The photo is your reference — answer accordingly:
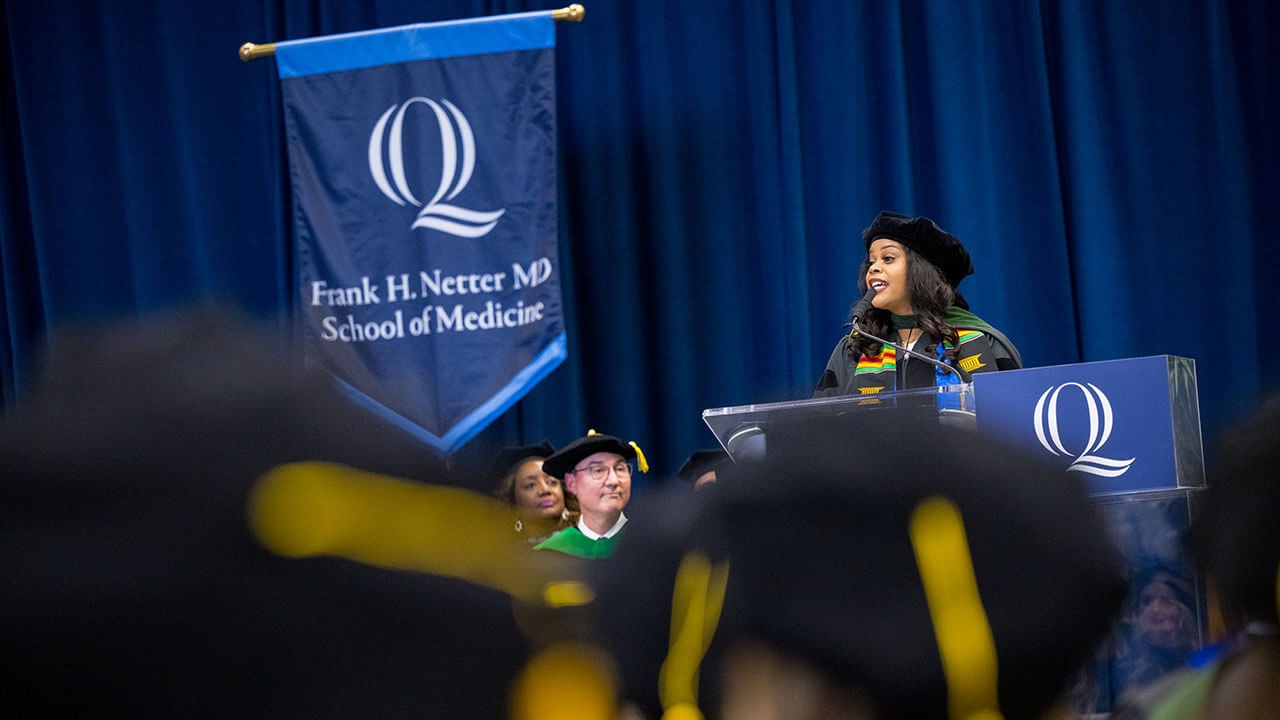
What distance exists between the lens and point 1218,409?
4930 mm

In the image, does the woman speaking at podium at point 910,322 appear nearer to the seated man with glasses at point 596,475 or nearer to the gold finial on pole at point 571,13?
the seated man with glasses at point 596,475

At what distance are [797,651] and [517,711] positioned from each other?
0.34ft

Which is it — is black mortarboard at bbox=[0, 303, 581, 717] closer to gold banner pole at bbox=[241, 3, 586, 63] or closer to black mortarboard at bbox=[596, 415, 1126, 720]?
black mortarboard at bbox=[596, 415, 1126, 720]

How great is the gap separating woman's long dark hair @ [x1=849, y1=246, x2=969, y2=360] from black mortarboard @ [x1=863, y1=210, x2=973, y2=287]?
0.02 metres

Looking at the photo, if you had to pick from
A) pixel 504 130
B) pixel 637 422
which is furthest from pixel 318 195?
pixel 637 422

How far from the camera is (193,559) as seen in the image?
→ 38 centimetres

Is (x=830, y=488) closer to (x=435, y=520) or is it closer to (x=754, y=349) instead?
(x=435, y=520)

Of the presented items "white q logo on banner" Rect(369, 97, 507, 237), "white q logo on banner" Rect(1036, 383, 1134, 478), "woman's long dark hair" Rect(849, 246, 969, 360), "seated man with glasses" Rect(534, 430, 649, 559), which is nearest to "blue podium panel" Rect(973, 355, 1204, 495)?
"white q logo on banner" Rect(1036, 383, 1134, 478)

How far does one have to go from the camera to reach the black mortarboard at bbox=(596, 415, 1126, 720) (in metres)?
0.47

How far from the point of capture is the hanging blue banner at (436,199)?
4.74 metres

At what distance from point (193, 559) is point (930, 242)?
386 cm

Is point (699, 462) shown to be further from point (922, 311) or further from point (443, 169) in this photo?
point (443, 169)

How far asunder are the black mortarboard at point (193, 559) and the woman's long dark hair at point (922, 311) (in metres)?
3.57

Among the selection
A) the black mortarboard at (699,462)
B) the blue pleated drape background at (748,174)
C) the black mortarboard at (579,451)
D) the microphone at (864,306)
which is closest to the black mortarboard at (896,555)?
the microphone at (864,306)
